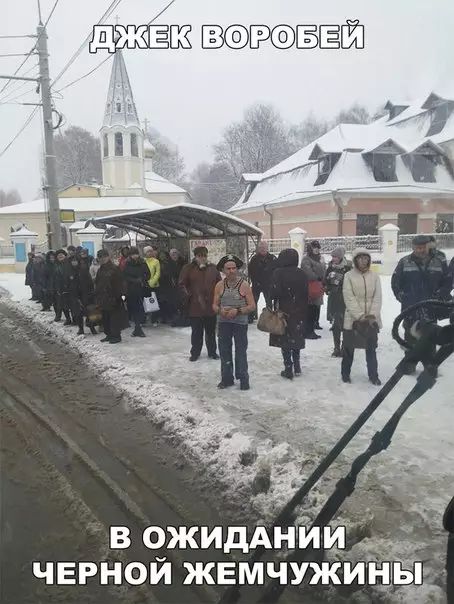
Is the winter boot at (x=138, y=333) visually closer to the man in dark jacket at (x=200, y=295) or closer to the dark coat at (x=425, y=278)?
the man in dark jacket at (x=200, y=295)

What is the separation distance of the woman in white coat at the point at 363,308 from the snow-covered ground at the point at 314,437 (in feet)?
1.58

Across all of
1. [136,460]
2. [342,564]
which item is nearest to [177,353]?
[136,460]

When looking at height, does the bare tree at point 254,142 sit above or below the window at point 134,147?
below

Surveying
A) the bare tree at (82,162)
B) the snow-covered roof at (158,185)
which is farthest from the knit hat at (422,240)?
the snow-covered roof at (158,185)

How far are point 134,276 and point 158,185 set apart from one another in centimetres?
4258

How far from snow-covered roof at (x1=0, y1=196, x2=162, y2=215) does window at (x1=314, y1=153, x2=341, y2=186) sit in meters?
18.4

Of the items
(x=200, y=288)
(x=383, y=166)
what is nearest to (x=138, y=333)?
(x=200, y=288)

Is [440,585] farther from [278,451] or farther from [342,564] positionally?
[278,451]

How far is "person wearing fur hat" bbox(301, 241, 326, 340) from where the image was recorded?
25.2ft

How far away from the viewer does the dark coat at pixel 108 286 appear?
797 cm

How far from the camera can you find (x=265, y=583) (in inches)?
76.4

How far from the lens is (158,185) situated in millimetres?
48594

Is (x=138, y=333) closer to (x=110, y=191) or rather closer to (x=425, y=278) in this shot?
(x=425, y=278)

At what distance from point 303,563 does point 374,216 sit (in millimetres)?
21823
